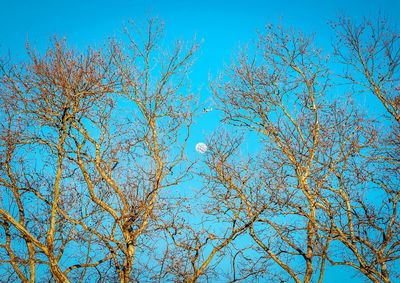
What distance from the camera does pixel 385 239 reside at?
30.7 feet

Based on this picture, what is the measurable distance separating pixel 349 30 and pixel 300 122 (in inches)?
105

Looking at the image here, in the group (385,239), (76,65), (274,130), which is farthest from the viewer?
(274,130)

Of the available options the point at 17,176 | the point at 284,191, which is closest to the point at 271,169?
the point at 284,191

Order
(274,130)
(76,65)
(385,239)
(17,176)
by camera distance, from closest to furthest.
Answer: (76,65) → (385,239) → (17,176) → (274,130)

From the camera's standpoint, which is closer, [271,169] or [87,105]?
[87,105]

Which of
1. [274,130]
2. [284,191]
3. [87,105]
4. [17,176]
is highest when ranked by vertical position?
[274,130]

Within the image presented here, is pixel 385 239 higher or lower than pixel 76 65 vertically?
lower

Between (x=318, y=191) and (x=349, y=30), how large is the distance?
4163 mm

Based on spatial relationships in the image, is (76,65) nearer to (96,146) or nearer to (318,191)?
(96,146)

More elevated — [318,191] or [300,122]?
[300,122]

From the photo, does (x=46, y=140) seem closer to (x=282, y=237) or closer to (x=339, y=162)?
(x=282, y=237)

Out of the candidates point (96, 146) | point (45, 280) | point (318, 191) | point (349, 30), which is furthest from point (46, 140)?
point (349, 30)

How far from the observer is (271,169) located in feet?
33.2

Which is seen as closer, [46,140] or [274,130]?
[46,140]
